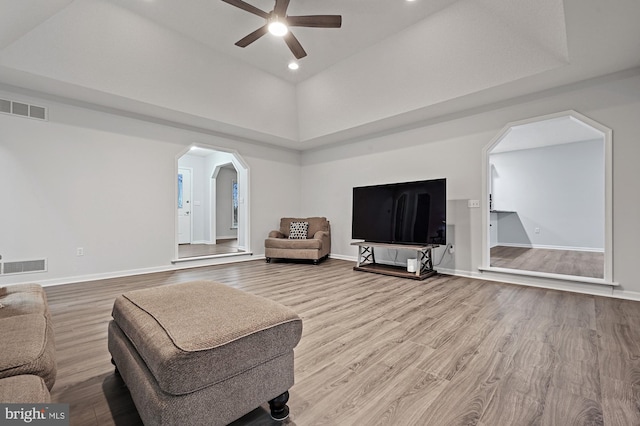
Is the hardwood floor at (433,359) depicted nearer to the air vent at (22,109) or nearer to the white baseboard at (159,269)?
the white baseboard at (159,269)

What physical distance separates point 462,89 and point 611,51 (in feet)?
4.81

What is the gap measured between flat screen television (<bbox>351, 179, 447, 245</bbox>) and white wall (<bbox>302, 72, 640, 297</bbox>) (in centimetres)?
54

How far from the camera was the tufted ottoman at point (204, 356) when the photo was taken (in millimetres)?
1041

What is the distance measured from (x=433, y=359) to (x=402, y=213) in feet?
10.1

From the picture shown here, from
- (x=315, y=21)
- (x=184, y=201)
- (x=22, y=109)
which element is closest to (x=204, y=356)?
(x=315, y=21)

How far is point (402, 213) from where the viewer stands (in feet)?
15.7

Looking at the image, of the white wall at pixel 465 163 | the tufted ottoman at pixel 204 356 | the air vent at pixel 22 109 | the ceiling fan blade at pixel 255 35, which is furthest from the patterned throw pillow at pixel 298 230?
the tufted ottoman at pixel 204 356

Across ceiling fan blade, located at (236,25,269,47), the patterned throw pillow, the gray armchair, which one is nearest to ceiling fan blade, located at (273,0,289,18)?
ceiling fan blade, located at (236,25,269,47)

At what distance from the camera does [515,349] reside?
6.85 feet

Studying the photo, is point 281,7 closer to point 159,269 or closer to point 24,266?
point 159,269

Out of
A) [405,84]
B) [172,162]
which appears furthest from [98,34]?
[405,84]

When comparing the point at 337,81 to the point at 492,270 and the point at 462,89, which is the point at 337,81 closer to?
the point at 462,89

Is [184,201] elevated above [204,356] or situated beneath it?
elevated above

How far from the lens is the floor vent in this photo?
367 cm
